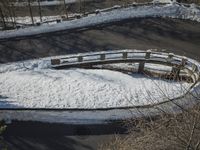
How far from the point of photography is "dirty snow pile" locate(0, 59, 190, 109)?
63.6 feet

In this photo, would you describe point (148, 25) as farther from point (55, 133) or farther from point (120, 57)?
point (55, 133)

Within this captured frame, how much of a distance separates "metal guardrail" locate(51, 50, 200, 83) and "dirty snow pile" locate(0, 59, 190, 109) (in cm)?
59

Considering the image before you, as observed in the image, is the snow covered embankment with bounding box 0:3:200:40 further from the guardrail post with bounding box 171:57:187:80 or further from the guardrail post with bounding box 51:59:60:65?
the guardrail post with bounding box 171:57:187:80

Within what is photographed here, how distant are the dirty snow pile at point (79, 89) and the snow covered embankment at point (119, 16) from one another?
214 inches

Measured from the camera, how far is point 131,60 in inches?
905

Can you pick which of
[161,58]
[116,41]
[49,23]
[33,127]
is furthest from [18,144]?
[49,23]

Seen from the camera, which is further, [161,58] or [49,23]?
[49,23]

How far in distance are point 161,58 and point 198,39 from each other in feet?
15.8

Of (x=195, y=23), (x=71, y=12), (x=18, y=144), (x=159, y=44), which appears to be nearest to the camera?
(x=18, y=144)

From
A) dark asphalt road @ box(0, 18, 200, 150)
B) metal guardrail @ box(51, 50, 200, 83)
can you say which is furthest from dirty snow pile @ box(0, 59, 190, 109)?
dark asphalt road @ box(0, 18, 200, 150)

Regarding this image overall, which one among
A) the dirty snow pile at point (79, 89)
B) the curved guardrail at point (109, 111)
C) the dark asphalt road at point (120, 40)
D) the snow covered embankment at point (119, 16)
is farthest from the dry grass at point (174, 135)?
the snow covered embankment at point (119, 16)

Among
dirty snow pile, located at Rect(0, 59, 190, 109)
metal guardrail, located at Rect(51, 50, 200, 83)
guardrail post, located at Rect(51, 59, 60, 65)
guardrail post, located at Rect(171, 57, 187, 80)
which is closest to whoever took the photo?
dirty snow pile, located at Rect(0, 59, 190, 109)

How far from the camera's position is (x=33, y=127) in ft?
60.0

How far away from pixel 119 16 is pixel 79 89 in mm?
10699
